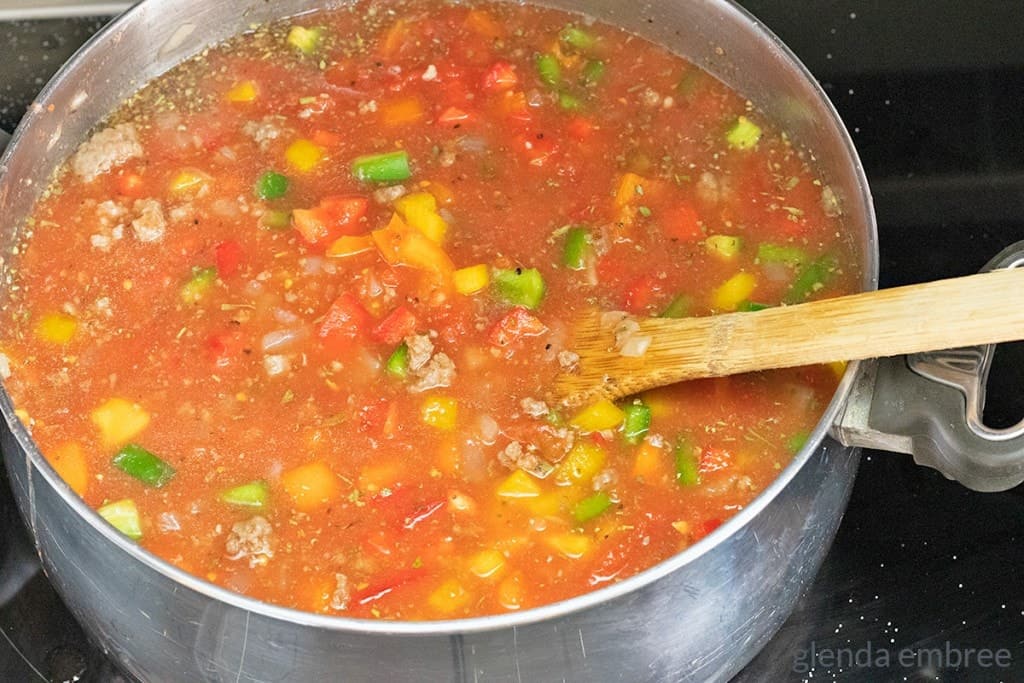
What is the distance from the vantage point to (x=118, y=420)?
6.92 ft

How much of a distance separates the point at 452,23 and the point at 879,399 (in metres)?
1.26

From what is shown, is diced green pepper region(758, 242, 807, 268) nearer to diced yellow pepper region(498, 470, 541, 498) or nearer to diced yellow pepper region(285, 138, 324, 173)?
diced yellow pepper region(498, 470, 541, 498)

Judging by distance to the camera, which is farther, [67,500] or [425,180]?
[425,180]

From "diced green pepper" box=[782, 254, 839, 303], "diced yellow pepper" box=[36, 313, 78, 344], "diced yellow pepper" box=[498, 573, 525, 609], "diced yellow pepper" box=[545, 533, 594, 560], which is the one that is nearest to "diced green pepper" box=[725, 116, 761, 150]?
"diced green pepper" box=[782, 254, 839, 303]

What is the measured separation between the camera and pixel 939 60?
2869 millimetres

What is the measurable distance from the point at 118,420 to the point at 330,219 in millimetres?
523

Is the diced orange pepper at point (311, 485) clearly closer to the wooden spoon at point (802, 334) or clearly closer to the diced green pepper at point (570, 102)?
the wooden spoon at point (802, 334)

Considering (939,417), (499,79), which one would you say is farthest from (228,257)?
(939,417)

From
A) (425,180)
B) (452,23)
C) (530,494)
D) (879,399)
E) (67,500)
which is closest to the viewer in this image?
(67,500)

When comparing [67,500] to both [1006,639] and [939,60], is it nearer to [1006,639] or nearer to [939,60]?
[1006,639]

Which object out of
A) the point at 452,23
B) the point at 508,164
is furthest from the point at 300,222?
the point at 452,23

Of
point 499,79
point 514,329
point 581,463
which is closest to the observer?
point 581,463

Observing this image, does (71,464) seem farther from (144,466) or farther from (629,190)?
(629,190)

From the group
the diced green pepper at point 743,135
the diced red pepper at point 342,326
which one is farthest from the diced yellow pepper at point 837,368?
the diced red pepper at point 342,326
